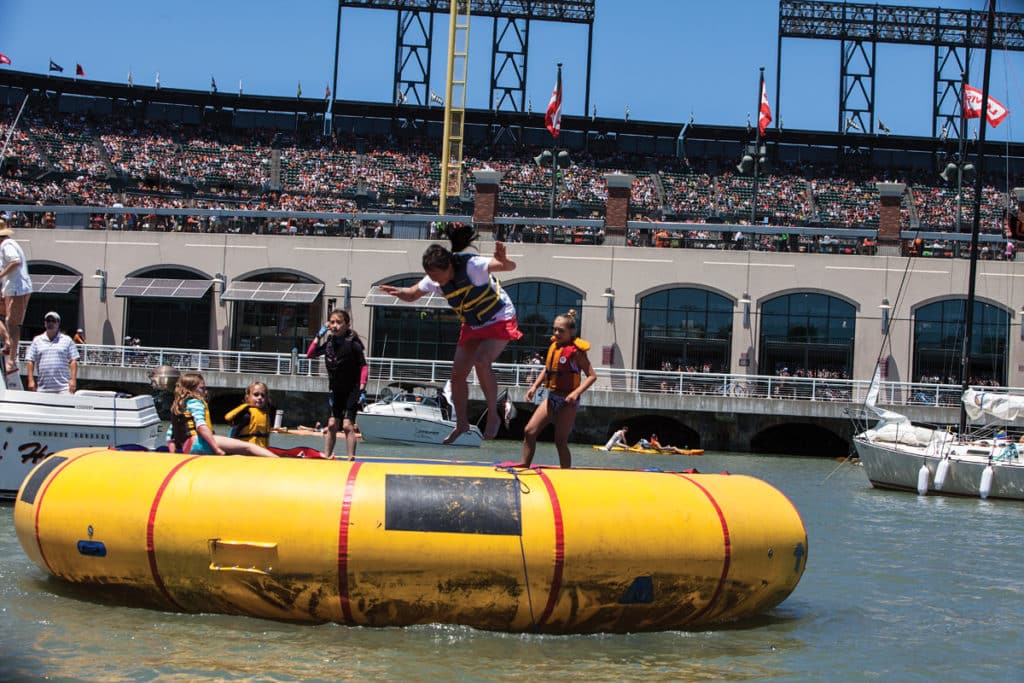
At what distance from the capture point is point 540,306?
43.6 meters

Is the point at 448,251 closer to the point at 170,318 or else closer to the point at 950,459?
the point at 950,459

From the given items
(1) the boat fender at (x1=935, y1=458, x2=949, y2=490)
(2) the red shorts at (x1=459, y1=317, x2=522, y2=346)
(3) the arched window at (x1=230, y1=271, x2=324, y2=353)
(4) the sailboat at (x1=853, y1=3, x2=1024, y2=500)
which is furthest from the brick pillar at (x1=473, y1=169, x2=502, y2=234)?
(2) the red shorts at (x1=459, y1=317, x2=522, y2=346)

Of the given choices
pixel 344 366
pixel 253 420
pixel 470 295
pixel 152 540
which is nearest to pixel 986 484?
pixel 344 366

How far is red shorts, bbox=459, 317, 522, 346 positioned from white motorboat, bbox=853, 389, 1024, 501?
17688mm

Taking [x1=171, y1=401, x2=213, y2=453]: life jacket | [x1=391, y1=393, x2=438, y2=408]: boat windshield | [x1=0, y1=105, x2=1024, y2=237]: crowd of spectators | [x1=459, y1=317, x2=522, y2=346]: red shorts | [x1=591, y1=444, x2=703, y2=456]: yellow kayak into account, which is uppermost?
[x1=0, y1=105, x2=1024, y2=237]: crowd of spectators

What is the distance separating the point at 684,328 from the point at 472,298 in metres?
33.0

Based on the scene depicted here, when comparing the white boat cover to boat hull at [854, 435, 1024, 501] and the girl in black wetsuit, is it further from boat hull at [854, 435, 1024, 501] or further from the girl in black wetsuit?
the girl in black wetsuit

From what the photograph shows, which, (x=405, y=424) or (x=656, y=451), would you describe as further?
(x=656, y=451)

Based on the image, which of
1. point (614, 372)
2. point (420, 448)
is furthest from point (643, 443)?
point (420, 448)

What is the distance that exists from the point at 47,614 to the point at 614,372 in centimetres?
3017

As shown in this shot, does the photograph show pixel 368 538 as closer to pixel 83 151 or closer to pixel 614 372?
pixel 614 372

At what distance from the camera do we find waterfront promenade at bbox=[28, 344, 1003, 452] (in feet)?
124

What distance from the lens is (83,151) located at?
60062 millimetres

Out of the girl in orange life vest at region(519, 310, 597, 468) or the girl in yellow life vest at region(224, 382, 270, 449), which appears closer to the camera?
the girl in orange life vest at region(519, 310, 597, 468)
